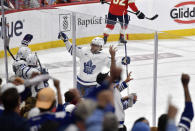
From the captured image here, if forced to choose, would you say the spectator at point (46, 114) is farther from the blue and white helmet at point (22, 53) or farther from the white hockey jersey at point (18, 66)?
the blue and white helmet at point (22, 53)

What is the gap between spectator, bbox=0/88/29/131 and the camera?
2.84 meters

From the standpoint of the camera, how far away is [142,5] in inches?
479

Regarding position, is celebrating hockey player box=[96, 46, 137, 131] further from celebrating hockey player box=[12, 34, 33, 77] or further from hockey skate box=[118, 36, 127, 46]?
celebrating hockey player box=[12, 34, 33, 77]

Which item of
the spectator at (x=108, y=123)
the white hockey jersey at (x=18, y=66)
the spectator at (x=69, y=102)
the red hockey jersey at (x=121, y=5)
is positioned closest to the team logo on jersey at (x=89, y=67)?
the white hockey jersey at (x=18, y=66)

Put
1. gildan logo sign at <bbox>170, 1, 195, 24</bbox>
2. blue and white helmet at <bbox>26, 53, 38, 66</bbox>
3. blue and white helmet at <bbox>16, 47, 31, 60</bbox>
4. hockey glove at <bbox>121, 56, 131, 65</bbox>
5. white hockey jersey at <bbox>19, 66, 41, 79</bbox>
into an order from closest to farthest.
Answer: hockey glove at <bbox>121, 56, 131, 65</bbox>, white hockey jersey at <bbox>19, 66, 41, 79</bbox>, blue and white helmet at <bbox>26, 53, 38, 66</bbox>, blue and white helmet at <bbox>16, 47, 31, 60</bbox>, gildan logo sign at <bbox>170, 1, 195, 24</bbox>

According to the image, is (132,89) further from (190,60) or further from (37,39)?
(37,39)

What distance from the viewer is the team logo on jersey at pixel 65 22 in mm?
6207

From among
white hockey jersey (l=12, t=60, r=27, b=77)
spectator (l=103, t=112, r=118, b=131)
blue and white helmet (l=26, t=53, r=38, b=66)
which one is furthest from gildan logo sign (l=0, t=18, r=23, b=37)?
spectator (l=103, t=112, r=118, b=131)

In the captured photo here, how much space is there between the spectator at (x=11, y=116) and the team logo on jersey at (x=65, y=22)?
3.18 meters

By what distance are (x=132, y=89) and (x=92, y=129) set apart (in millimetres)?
3362

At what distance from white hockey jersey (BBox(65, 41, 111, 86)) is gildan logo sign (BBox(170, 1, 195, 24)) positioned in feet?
22.4

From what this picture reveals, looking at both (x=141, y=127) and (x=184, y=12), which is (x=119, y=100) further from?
(x=184, y=12)

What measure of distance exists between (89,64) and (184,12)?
7050mm

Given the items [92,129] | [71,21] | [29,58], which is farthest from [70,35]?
[92,129]
